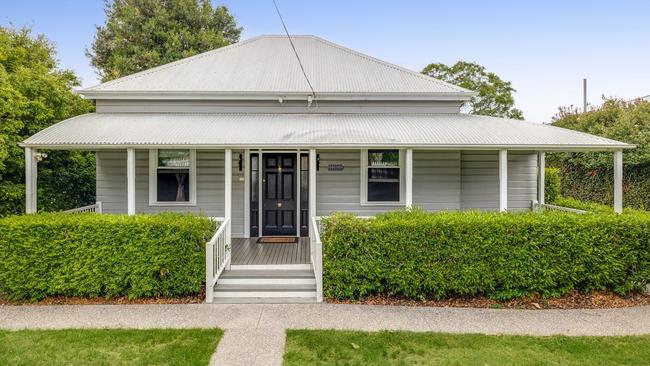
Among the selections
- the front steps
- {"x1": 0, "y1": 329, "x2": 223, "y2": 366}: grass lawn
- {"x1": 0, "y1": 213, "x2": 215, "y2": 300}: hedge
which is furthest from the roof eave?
{"x1": 0, "y1": 329, "x2": 223, "y2": 366}: grass lawn

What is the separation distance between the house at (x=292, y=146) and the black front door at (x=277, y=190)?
26 millimetres

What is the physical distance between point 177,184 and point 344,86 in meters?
5.19

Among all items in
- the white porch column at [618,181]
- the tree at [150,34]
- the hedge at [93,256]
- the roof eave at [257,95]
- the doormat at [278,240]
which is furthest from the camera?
the tree at [150,34]

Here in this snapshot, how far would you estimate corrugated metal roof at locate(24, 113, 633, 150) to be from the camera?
7.21 metres

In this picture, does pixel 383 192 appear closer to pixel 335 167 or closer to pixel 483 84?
pixel 335 167

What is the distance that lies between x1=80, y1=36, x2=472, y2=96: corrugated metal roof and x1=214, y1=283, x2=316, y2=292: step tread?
5247 mm

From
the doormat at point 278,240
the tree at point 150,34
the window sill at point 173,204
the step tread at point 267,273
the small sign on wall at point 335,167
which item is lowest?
the step tread at point 267,273

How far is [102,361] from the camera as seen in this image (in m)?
3.86

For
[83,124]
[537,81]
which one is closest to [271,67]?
[83,124]

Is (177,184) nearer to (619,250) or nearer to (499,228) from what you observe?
(499,228)

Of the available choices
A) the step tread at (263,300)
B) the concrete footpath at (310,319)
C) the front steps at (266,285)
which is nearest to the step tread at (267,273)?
the front steps at (266,285)

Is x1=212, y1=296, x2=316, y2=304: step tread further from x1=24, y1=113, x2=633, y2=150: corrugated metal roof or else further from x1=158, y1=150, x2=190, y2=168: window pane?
x1=158, y1=150, x2=190, y2=168: window pane

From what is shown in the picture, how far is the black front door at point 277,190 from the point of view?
348 inches

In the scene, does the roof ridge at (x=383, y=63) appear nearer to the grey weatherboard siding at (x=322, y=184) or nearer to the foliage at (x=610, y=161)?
the grey weatherboard siding at (x=322, y=184)
